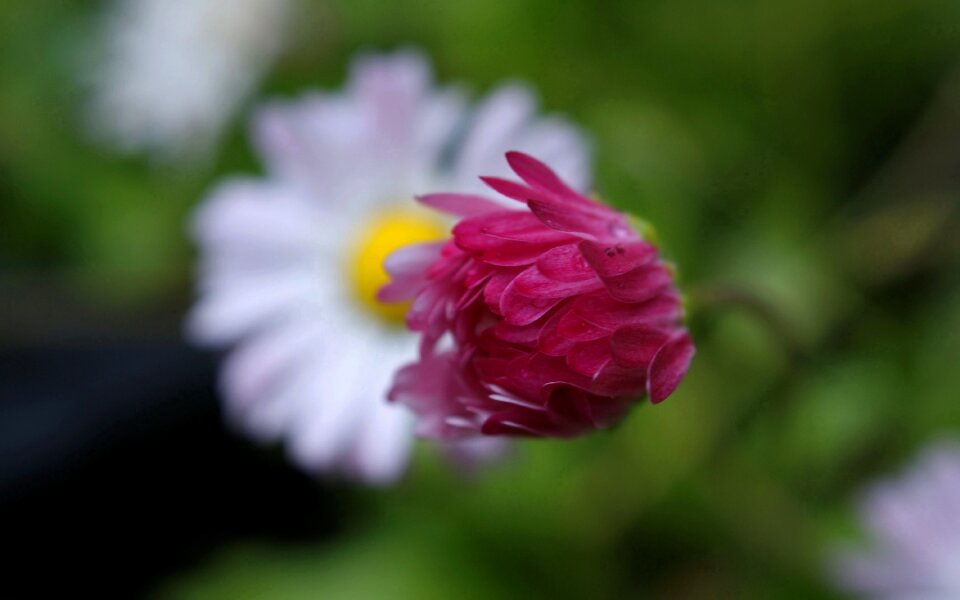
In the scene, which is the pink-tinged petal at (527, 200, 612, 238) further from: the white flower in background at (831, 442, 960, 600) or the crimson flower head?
the white flower in background at (831, 442, 960, 600)

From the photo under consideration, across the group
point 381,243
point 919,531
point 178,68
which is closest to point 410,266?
point 381,243

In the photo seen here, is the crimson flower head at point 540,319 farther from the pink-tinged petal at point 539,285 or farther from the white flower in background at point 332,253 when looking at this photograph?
the white flower in background at point 332,253

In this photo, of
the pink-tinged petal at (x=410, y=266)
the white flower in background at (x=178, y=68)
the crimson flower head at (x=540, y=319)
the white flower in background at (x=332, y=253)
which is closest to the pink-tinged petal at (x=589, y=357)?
the crimson flower head at (x=540, y=319)

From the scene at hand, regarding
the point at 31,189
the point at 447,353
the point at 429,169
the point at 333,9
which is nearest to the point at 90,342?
the point at 31,189

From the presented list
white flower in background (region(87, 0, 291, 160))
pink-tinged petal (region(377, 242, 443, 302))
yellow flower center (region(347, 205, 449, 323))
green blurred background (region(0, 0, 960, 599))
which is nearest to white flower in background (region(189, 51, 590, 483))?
yellow flower center (region(347, 205, 449, 323))

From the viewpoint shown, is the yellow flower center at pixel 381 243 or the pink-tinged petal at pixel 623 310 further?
the yellow flower center at pixel 381 243

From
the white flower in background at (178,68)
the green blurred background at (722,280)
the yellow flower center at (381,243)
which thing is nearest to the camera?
the yellow flower center at (381,243)
